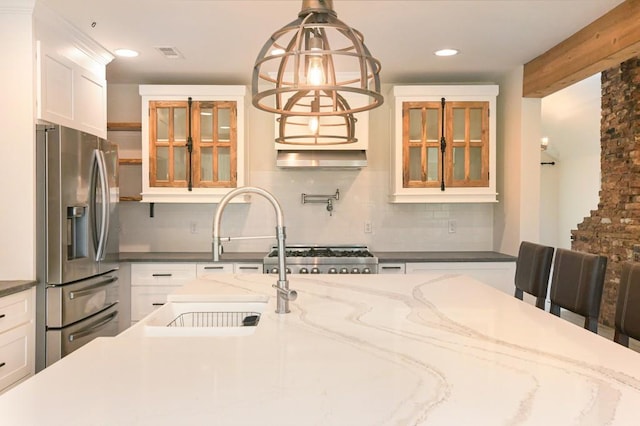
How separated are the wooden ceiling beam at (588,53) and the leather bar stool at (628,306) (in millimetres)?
1636

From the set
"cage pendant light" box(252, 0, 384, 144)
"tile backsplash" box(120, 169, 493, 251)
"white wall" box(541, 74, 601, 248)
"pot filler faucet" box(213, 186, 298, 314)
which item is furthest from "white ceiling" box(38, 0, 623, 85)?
"white wall" box(541, 74, 601, 248)

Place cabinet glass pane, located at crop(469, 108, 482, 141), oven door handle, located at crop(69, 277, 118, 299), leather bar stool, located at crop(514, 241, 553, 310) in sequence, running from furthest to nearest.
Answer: cabinet glass pane, located at crop(469, 108, 482, 141) → oven door handle, located at crop(69, 277, 118, 299) → leather bar stool, located at crop(514, 241, 553, 310)

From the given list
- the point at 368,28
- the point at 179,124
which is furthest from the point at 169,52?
the point at 368,28

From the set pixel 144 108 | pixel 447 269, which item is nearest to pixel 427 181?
pixel 447 269

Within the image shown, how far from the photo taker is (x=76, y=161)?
313 centimetres

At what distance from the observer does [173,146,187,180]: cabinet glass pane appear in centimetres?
435

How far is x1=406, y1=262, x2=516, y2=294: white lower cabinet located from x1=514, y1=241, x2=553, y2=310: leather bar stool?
1420 mm

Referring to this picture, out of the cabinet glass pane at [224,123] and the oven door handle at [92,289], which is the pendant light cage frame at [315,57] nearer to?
the oven door handle at [92,289]

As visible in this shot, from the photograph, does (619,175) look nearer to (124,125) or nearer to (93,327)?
(124,125)

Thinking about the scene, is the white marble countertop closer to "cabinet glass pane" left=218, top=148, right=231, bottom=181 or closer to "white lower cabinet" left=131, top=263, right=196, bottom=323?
"white lower cabinet" left=131, top=263, right=196, bottom=323

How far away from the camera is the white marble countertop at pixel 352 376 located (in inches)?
38.3

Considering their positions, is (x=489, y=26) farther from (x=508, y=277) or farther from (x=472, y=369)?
(x=472, y=369)

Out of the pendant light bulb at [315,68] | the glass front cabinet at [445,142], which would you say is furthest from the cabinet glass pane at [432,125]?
the pendant light bulb at [315,68]

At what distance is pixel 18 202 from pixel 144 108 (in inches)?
Result: 65.7
